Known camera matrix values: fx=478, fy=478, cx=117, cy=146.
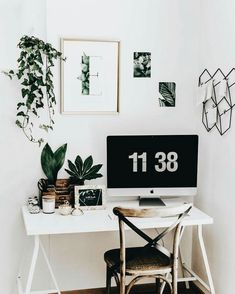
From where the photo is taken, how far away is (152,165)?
10.4 feet

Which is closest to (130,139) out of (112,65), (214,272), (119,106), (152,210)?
(119,106)

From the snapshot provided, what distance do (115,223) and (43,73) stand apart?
→ 3.49ft

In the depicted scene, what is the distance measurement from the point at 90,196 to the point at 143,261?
0.60m

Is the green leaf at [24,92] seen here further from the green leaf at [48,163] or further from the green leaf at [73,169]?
the green leaf at [73,169]

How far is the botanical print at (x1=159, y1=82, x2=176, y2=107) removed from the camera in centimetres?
331

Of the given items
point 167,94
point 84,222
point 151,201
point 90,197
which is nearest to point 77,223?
point 84,222

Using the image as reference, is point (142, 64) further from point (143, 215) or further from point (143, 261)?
point (143, 261)

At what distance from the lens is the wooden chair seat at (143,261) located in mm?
2648

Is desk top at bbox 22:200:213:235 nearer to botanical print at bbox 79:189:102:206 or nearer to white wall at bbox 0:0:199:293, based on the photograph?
botanical print at bbox 79:189:102:206

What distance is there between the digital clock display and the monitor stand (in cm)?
12

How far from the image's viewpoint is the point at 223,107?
9.85ft

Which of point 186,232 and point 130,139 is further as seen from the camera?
point 186,232

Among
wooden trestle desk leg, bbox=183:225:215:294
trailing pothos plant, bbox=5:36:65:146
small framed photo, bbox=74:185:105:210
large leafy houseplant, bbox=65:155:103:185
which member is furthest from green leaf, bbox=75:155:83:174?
wooden trestle desk leg, bbox=183:225:215:294

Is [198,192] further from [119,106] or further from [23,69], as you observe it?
[23,69]
